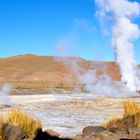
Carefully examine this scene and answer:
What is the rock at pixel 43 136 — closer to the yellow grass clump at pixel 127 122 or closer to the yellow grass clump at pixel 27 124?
the yellow grass clump at pixel 27 124

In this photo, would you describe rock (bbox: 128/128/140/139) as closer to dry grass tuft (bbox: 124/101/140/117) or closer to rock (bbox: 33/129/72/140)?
dry grass tuft (bbox: 124/101/140/117)

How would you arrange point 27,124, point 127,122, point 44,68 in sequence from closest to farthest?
point 27,124 → point 127,122 → point 44,68

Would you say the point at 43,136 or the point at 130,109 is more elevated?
the point at 130,109

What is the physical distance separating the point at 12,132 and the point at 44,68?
11634cm

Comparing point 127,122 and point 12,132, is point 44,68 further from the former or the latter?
point 12,132

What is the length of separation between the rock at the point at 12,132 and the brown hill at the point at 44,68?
94187mm

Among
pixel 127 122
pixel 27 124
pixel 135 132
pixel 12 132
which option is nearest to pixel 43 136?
pixel 27 124

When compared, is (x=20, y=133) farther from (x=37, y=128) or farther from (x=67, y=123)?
(x=67, y=123)

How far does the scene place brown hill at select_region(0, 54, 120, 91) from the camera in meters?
116

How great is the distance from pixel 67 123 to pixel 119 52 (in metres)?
37.7

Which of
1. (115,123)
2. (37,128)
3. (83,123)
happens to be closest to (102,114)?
(83,123)

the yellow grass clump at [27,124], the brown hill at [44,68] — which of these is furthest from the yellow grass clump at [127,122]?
the brown hill at [44,68]

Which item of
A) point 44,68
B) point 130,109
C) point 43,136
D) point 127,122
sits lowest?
point 43,136

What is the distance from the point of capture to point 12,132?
42.6ft
